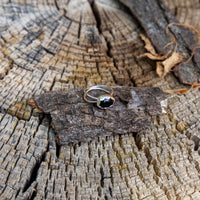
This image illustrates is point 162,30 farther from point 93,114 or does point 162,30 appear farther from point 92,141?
point 92,141

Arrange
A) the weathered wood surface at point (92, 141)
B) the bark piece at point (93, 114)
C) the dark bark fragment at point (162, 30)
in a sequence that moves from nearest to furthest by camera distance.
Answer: the weathered wood surface at point (92, 141) < the bark piece at point (93, 114) < the dark bark fragment at point (162, 30)

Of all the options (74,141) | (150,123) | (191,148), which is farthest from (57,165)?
(191,148)

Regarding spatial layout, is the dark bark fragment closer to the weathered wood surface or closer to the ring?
the weathered wood surface

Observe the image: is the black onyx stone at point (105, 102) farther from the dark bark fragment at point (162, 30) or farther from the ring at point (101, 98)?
the dark bark fragment at point (162, 30)

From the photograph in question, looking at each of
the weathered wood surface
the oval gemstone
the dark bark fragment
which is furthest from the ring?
the dark bark fragment

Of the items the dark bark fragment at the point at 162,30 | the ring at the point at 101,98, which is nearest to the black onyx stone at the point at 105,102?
the ring at the point at 101,98

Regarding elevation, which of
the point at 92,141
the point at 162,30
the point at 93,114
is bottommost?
the point at 92,141

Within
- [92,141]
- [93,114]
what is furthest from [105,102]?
[92,141]
